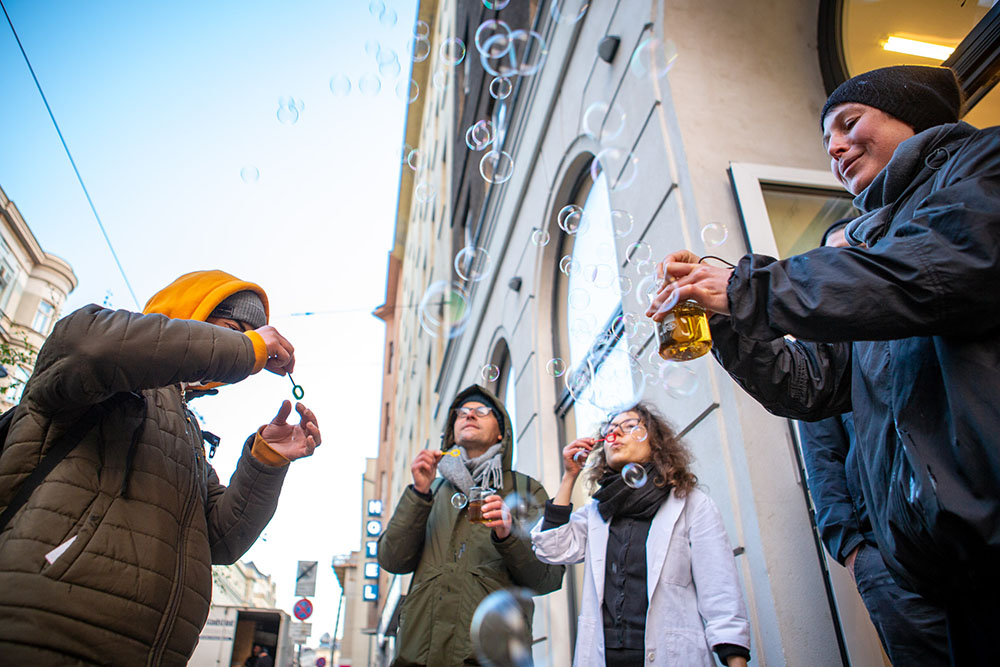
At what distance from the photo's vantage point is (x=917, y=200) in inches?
53.6

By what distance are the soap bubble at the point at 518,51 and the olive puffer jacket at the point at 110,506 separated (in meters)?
5.66

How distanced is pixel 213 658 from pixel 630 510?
6973 millimetres

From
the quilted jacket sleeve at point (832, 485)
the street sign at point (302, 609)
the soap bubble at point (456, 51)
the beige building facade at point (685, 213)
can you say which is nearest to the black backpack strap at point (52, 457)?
Result: the quilted jacket sleeve at point (832, 485)

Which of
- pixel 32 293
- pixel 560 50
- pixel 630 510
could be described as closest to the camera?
pixel 630 510

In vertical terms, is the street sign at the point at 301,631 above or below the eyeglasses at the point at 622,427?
below

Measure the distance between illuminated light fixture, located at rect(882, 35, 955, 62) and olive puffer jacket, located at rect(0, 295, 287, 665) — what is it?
11.2 feet

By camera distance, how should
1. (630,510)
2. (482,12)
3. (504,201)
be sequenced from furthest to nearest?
1. (482,12)
2. (504,201)
3. (630,510)

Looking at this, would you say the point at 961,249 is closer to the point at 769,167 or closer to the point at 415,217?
the point at 769,167

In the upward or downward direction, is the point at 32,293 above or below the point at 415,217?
below

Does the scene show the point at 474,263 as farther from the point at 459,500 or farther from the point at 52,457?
the point at 52,457

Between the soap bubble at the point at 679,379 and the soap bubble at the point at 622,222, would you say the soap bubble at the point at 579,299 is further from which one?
the soap bubble at the point at 679,379

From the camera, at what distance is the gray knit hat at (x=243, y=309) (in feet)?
6.65

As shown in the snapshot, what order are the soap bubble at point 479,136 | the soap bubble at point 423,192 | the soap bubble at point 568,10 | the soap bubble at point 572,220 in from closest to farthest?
the soap bubble at point 572,220 → the soap bubble at point 568,10 → the soap bubble at point 479,136 → the soap bubble at point 423,192

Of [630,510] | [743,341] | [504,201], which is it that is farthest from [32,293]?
[743,341]
